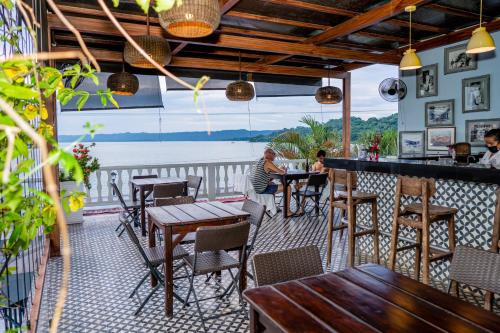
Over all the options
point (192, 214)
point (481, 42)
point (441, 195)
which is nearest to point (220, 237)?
point (192, 214)

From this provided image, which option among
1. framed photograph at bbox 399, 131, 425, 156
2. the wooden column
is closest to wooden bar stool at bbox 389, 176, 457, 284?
framed photograph at bbox 399, 131, 425, 156

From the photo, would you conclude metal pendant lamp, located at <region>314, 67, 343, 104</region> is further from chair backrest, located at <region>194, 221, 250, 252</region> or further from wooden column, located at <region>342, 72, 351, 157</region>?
chair backrest, located at <region>194, 221, 250, 252</region>

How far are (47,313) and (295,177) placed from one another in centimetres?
450

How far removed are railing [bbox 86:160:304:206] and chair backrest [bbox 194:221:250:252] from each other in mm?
4625

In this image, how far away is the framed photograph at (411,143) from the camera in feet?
21.6

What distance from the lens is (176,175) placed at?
25.5 feet

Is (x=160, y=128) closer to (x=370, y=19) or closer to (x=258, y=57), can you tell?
(x=258, y=57)

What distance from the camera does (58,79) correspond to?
1.09m

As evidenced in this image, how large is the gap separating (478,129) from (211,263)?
4.73 m

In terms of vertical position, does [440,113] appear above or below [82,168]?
above

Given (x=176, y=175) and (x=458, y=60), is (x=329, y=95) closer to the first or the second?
(x=458, y=60)

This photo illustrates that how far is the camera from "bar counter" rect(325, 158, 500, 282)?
10.5 feet

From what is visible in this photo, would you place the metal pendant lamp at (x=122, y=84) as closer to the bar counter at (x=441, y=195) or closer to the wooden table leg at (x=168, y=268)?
the wooden table leg at (x=168, y=268)

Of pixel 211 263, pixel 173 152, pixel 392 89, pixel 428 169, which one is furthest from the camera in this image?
pixel 173 152
